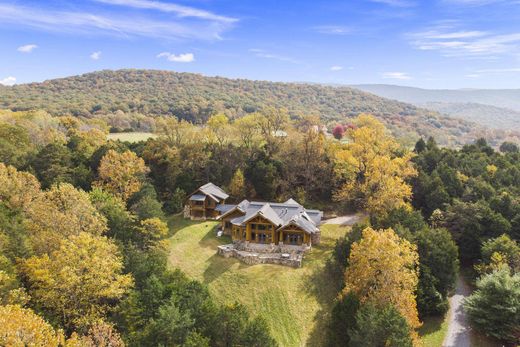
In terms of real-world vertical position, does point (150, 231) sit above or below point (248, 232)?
above

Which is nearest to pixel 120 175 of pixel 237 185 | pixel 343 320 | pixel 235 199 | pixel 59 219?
pixel 237 185

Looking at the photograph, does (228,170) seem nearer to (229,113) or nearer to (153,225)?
(153,225)

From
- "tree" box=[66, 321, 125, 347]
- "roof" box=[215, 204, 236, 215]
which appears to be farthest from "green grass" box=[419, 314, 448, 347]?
"roof" box=[215, 204, 236, 215]

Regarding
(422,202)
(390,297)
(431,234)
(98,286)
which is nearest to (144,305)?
(98,286)

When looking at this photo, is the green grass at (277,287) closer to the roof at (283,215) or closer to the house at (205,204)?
Answer: the roof at (283,215)

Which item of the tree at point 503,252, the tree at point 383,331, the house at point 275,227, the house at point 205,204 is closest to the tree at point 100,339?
the tree at point 383,331

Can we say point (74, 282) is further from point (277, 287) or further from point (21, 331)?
point (277, 287)
